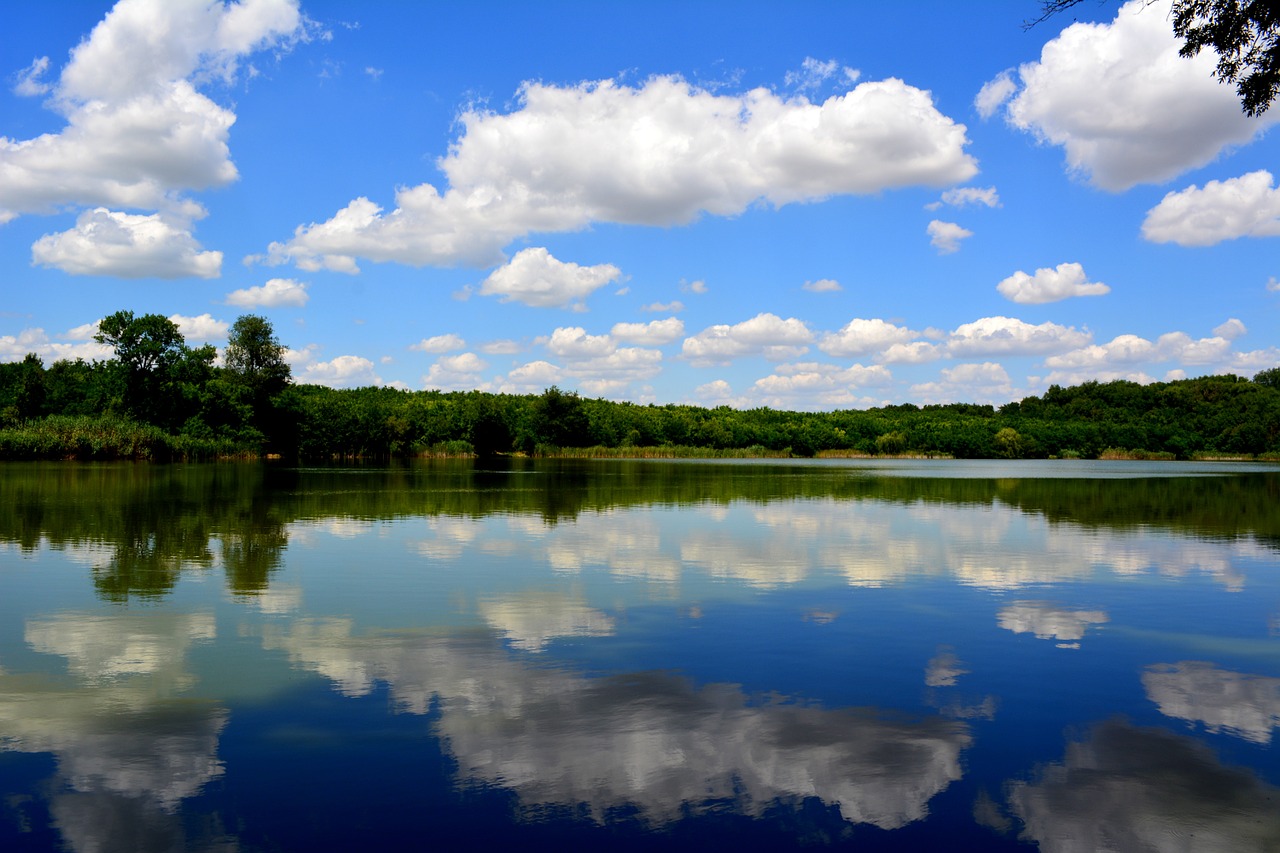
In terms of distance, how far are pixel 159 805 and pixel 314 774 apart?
107 centimetres

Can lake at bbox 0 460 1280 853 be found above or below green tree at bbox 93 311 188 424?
below

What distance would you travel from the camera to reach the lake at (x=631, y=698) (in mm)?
6402

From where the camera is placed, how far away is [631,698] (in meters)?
9.13

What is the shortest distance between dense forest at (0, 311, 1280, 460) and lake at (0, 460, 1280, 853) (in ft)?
241

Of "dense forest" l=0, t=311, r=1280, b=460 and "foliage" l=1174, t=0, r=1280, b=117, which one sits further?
"dense forest" l=0, t=311, r=1280, b=460

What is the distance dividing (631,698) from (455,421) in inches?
5100

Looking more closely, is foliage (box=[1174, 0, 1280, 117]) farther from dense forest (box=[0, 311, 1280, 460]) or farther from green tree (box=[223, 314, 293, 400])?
green tree (box=[223, 314, 293, 400])

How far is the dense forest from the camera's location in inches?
3597

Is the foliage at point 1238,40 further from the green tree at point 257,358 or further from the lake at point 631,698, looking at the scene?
the green tree at point 257,358

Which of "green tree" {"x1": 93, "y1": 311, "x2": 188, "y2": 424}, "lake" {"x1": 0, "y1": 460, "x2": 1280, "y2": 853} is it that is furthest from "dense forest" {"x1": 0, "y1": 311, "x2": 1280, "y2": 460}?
"lake" {"x1": 0, "y1": 460, "x2": 1280, "y2": 853}

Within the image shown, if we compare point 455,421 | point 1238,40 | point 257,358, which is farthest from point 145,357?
point 1238,40

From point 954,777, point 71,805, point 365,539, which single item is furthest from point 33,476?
point 954,777

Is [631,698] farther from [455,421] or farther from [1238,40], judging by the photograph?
[455,421]

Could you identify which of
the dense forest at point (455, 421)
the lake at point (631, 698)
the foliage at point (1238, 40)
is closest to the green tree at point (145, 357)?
the dense forest at point (455, 421)
